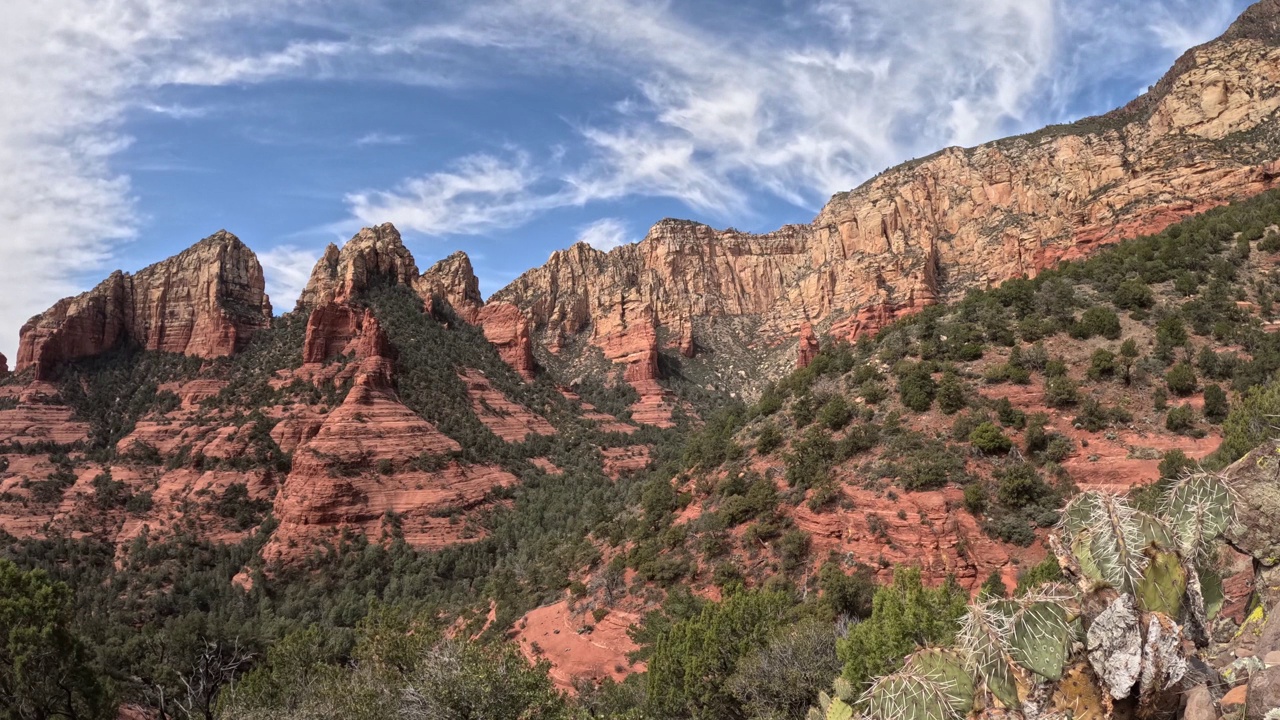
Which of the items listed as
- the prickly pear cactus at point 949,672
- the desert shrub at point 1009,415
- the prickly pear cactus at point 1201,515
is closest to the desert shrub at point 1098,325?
the desert shrub at point 1009,415

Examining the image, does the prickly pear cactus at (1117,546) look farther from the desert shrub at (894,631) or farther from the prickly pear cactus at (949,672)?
the desert shrub at (894,631)

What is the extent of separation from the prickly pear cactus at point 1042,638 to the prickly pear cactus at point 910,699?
26.2 inches

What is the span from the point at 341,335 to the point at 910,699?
7115cm

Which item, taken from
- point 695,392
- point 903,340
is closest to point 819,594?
point 903,340

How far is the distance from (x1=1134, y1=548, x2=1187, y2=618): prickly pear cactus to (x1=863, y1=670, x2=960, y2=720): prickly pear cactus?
155 centimetres

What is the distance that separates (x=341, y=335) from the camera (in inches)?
2660

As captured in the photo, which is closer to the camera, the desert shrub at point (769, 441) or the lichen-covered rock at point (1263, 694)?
the lichen-covered rock at point (1263, 694)

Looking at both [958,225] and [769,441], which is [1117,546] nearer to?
[769,441]

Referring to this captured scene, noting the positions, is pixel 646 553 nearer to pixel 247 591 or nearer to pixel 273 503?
pixel 247 591

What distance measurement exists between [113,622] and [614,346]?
72596mm

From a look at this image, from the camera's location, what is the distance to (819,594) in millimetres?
20234

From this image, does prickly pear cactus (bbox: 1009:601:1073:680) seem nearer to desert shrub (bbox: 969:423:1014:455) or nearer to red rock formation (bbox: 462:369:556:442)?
desert shrub (bbox: 969:423:1014:455)

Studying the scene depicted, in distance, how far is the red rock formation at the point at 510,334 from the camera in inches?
3433

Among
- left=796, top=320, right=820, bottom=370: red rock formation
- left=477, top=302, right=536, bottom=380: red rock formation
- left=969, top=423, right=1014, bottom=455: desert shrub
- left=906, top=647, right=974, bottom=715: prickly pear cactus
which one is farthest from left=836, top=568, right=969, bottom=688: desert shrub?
left=477, top=302, right=536, bottom=380: red rock formation
